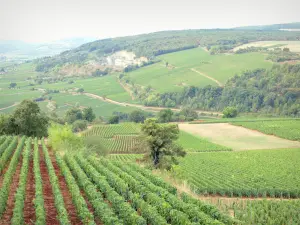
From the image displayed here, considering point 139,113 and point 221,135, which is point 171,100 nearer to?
point 139,113

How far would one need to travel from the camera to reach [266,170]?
54.2 meters

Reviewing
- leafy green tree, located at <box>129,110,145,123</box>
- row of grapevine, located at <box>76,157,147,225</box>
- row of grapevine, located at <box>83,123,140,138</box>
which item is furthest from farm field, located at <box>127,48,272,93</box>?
row of grapevine, located at <box>76,157,147,225</box>

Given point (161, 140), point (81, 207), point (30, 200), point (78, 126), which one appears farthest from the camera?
point (78, 126)

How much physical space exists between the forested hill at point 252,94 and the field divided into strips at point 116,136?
54133 millimetres

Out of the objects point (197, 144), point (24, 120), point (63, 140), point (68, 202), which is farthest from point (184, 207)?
point (197, 144)

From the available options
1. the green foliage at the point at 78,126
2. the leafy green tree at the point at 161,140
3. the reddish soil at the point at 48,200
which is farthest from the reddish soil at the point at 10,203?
the green foliage at the point at 78,126

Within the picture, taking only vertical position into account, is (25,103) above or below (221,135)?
above

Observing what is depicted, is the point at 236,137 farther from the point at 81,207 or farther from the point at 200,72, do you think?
the point at 200,72

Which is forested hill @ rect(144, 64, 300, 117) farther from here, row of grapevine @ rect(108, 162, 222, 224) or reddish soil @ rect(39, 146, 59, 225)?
row of grapevine @ rect(108, 162, 222, 224)

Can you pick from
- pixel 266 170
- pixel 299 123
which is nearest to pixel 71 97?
pixel 299 123

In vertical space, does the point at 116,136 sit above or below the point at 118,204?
below

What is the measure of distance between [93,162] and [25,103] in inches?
1240

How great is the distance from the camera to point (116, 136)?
3647 inches

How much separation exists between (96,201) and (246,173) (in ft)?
117
